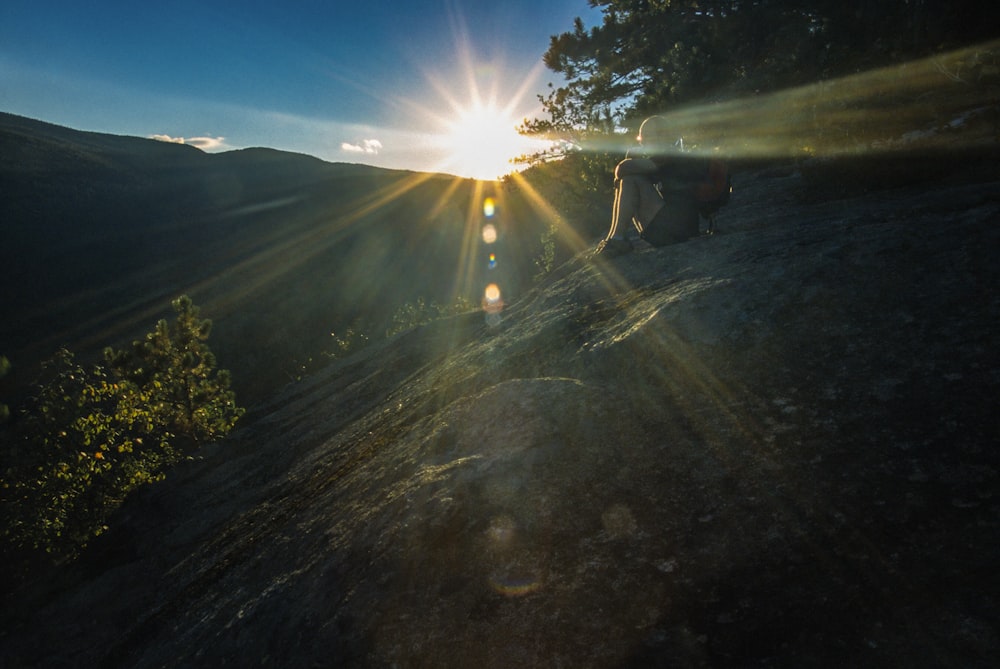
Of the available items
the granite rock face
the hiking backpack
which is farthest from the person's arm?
the granite rock face

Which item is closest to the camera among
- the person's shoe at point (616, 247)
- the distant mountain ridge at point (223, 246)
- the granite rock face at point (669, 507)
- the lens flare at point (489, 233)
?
the granite rock face at point (669, 507)

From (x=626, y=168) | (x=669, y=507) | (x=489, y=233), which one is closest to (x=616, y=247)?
(x=626, y=168)

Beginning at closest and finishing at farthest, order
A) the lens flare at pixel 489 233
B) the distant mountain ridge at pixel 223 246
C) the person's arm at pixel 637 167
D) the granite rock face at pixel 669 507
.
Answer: the granite rock face at pixel 669 507, the person's arm at pixel 637 167, the lens flare at pixel 489 233, the distant mountain ridge at pixel 223 246

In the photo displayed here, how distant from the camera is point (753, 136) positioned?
11.1 metres

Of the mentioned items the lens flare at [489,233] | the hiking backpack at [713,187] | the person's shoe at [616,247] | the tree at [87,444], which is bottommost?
the tree at [87,444]

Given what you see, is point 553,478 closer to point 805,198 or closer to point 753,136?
point 805,198

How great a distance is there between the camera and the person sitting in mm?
5762

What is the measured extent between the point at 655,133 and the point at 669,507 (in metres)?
4.81

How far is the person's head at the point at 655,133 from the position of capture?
568 cm

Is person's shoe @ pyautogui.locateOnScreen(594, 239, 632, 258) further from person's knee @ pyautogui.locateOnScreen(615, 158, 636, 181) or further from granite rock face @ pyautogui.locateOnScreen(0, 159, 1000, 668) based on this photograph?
granite rock face @ pyautogui.locateOnScreen(0, 159, 1000, 668)

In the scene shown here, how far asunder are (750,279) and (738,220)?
3.26 meters

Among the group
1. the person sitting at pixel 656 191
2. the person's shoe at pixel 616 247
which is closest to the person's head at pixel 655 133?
the person sitting at pixel 656 191

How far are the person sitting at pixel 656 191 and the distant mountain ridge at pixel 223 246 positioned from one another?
517 inches

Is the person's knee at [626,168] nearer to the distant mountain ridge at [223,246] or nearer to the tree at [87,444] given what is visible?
the tree at [87,444]
